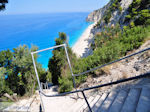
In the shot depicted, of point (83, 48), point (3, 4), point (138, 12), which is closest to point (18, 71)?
point (3, 4)

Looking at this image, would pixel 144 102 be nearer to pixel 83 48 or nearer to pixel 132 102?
pixel 132 102

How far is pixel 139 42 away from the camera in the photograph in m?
5.41

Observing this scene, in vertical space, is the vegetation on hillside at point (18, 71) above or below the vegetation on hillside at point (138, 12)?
below

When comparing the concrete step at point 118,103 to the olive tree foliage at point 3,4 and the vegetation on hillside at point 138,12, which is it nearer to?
the olive tree foliage at point 3,4

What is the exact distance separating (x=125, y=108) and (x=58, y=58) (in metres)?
11.3

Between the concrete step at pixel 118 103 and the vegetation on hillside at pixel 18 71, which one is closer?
the concrete step at pixel 118 103

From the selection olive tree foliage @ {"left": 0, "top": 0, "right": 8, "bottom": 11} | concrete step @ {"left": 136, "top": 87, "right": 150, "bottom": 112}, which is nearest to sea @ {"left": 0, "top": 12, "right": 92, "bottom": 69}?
olive tree foliage @ {"left": 0, "top": 0, "right": 8, "bottom": 11}

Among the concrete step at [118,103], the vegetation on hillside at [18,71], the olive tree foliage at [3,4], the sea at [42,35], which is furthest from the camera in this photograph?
the sea at [42,35]

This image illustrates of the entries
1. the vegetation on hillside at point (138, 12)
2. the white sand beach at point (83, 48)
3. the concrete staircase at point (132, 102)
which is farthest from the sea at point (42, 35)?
the concrete staircase at point (132, 102)

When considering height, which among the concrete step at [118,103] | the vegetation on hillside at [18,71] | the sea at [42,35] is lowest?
the concrete step at [118,103]

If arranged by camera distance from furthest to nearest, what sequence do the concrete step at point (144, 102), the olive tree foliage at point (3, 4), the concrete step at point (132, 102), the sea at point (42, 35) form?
the sea at point (42, 35) < the olive tree foliage at point (3, 4) < the concrete step at point (132, 102) < the concrete step at point (144, 102)

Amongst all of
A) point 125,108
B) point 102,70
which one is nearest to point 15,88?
point 102,70

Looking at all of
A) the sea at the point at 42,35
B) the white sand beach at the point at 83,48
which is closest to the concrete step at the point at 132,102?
the sea at the point at 42,35

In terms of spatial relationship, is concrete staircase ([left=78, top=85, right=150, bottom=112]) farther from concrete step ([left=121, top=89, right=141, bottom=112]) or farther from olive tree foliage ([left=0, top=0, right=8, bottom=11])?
olive tree foliage ([left=0, top=0, right=8, bottom=11])
